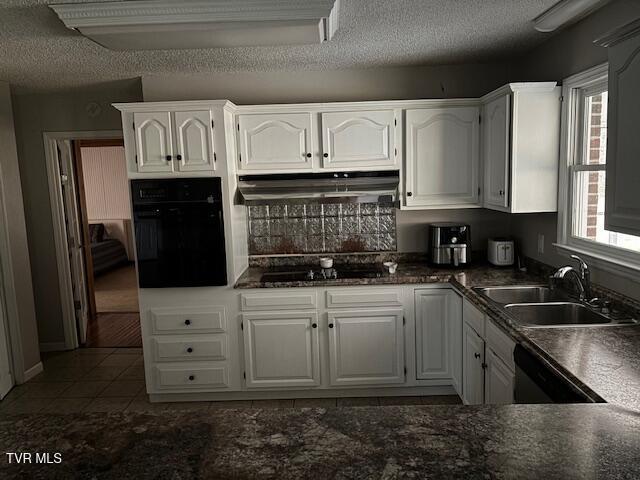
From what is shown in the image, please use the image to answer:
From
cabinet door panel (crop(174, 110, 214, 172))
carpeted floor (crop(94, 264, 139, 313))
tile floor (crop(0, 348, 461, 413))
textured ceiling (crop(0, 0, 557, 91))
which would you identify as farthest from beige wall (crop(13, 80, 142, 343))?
carpeted floor (crop(94, 264, 139, 313))

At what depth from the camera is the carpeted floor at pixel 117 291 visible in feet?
20.6

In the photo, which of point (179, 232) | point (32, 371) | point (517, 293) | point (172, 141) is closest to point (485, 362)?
point (517, 293)

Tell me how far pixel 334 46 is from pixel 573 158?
1646 mm

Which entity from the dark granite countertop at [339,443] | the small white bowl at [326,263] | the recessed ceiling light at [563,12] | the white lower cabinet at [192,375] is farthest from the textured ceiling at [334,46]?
the white lower cabinet at [192,375]

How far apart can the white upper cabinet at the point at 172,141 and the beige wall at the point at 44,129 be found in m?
1.09

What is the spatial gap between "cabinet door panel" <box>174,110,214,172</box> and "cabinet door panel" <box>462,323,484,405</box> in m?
2.03

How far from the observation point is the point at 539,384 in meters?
1.84

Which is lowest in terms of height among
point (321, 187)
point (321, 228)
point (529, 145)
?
point (321, 228)

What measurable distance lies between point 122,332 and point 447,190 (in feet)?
12.3

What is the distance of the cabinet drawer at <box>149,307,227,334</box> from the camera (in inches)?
132

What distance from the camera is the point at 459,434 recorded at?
1.11m

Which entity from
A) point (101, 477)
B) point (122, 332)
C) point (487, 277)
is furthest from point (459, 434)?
point (122, 332)

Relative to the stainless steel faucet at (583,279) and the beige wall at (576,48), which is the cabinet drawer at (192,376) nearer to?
the stainless steel faucet at (583,279)

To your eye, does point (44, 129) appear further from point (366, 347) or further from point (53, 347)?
point (366, 347)
